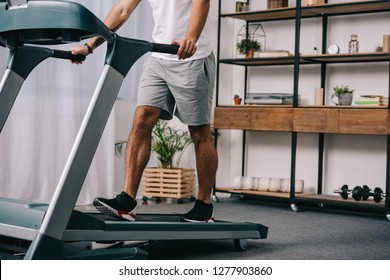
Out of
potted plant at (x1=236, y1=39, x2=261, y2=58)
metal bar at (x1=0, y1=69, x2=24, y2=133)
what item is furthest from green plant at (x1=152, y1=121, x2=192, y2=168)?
metal bar at (x1=0, y1=69, x2=24, y2=133)

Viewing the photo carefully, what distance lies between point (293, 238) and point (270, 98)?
173 centimetres

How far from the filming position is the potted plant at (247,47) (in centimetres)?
524

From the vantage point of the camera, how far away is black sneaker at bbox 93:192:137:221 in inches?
108

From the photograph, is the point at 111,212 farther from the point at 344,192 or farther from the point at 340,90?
the point at 340,90

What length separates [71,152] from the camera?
83.0 inches

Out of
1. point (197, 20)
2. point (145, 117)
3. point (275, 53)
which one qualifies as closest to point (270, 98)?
point (275, 53)

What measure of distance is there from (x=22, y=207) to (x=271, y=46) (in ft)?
11.1

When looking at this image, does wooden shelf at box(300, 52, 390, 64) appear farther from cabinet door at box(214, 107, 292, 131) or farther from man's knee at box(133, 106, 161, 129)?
man's knee at box(133, 106, 161, 129)

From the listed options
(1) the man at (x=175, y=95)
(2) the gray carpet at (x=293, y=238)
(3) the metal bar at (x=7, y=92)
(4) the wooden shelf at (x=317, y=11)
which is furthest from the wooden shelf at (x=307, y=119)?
(3) the metal bar at (x=7, y=92)

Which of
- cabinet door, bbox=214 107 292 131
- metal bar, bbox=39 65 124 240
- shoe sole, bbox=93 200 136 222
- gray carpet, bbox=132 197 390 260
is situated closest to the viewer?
metal bar, bbox=39 65 124 240

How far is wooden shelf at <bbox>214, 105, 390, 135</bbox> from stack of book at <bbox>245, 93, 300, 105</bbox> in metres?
0.08

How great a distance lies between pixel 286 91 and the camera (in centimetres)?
530
